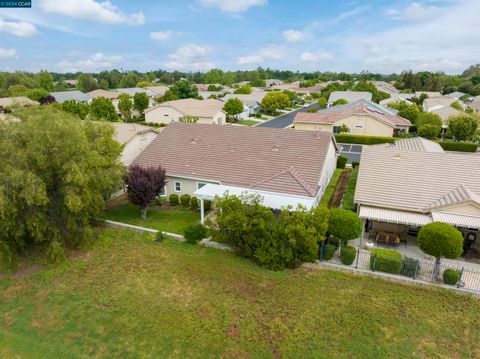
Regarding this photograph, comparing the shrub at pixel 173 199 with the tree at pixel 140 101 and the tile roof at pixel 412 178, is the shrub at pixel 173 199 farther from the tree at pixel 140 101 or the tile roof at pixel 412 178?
the tree at pixel 140 101

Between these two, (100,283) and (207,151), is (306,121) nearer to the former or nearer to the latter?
(207,151)

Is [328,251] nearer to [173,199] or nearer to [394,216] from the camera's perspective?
[394,216]

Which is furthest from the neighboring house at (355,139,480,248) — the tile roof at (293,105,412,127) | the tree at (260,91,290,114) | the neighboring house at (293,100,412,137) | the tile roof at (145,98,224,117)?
the tree at (260,91,290,114)

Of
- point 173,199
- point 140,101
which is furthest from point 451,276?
point 140,101

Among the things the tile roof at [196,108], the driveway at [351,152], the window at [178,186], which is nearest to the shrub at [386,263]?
the window at [178,186]

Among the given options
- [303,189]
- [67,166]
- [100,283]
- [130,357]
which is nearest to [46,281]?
[100,283]

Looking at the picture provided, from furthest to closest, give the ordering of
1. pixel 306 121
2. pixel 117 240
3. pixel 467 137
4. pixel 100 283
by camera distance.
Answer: pixel 306 121 → pixel 467 137 → pixel 117 240 → pixel 100 283

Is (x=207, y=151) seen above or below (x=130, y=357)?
above
